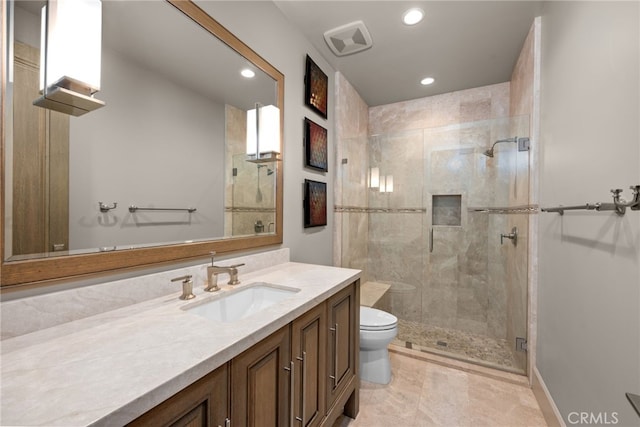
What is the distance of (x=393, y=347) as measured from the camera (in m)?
2.34

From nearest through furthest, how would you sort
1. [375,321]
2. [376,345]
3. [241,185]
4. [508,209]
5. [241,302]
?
[241,302] → [241,185] → [376,345] → [375,321] → [508,209]

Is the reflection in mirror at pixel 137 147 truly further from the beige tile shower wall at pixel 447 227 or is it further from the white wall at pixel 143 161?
the beige tile shower wall at pixel 447 227

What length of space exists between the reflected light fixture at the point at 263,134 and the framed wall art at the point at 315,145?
433 mm

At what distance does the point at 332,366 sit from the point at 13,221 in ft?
4.34

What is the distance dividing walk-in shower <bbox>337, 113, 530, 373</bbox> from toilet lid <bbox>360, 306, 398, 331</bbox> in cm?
58

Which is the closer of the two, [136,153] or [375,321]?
[136,153]

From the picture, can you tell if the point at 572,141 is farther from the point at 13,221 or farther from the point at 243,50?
the point at 13,221

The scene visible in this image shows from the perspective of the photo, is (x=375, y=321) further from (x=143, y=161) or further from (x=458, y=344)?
(x=143, y=161)

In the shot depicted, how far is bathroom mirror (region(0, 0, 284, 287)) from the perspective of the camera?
77 cm

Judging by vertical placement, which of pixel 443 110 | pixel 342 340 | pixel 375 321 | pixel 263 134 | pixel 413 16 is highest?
pixel 413 16

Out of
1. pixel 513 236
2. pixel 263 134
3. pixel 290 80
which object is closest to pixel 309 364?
pixel 263 134

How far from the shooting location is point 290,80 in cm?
190

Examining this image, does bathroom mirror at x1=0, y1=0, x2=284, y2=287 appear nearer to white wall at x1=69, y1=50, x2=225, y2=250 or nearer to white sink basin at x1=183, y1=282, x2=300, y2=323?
white wall at x1=69, y1=50, x2=225, y2=250

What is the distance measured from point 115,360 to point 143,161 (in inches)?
29.2
